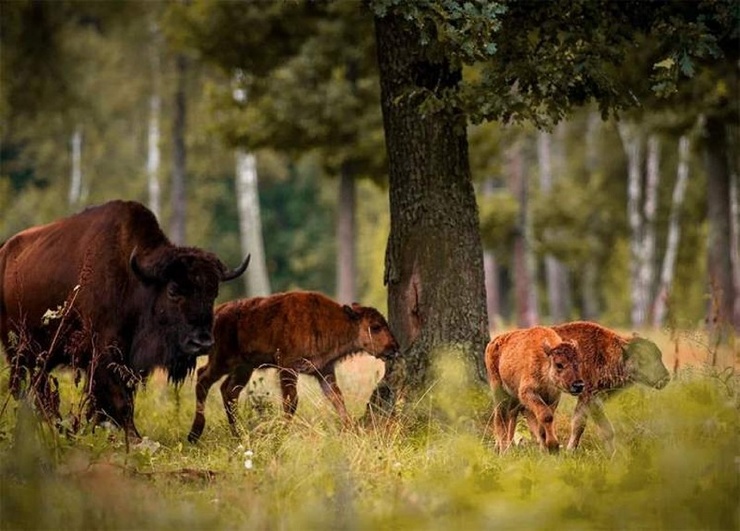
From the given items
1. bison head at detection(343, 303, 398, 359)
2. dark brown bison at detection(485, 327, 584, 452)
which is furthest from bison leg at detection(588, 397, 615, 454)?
bison head at detection(343, 303, 398, 359)

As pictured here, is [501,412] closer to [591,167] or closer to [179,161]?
[179,161]

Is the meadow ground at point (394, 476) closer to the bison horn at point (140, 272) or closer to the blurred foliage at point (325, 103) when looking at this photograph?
the bison horn at point (140, 272)

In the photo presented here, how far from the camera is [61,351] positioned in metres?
9.03

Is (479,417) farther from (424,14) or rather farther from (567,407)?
(424,14)

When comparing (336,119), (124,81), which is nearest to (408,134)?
(336,119)

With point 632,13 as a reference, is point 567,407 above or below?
below

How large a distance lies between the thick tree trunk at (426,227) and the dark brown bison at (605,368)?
4.28 feet

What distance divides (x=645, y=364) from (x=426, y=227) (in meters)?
2.25

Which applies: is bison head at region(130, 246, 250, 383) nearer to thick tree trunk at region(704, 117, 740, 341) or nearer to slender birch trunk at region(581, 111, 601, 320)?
thick tree trunk at region(704, 117, 740, 341)

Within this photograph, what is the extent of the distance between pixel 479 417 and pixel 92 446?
117 inches

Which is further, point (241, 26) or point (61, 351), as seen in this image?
point (241, 26)

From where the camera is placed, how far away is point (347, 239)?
21.4m

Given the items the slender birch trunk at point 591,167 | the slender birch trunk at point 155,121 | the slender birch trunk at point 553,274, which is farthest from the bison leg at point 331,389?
the slender birch trunk at point 591,167

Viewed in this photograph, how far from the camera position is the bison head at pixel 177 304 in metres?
8.52
